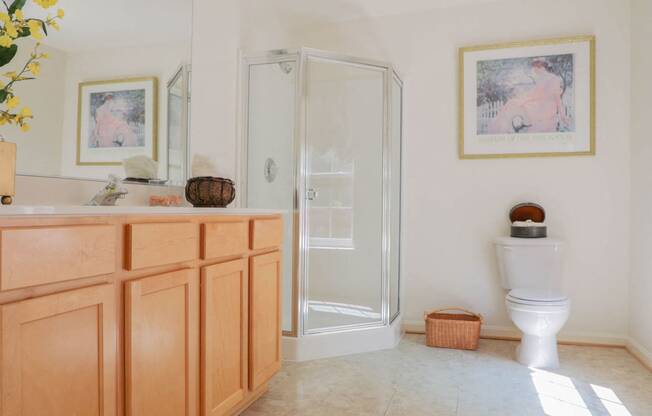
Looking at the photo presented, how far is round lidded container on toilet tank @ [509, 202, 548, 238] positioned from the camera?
9.23ft

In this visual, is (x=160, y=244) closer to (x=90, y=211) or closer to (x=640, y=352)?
(x=90, y=211)

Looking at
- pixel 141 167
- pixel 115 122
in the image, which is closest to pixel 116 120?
pixel 115 122

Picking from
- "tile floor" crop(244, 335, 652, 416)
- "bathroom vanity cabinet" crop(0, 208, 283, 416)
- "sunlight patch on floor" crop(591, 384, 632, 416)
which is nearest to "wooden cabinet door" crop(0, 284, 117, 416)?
"bathroom vanity cabinet" crop(0, 208, 283, 416)

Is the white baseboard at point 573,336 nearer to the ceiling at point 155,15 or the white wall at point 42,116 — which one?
the ceiling at point 155,15

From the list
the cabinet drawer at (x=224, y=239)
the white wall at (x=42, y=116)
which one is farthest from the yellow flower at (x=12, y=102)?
the cabinet drawer at (x=224, y=239)

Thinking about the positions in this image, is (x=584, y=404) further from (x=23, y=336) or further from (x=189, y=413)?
(x=23, y=336)

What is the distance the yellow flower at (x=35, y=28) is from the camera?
1351 mm

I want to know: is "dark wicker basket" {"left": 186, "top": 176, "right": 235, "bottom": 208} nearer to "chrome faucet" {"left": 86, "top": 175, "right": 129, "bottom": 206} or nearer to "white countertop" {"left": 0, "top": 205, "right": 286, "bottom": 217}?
"white countertop" {"left": 0, "top": 205, "right": 286, "bottom": 217}

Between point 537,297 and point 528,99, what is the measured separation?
138cm

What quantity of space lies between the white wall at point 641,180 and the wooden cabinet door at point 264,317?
6.95 feet

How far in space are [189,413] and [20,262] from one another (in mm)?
816

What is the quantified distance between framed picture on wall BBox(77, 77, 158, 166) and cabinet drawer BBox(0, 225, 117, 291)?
69cm

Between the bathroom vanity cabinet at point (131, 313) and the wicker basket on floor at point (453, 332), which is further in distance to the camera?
the wicker basket on floor at point (453, 332)

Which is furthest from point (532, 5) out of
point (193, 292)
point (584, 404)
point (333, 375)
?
point (193, 292)
